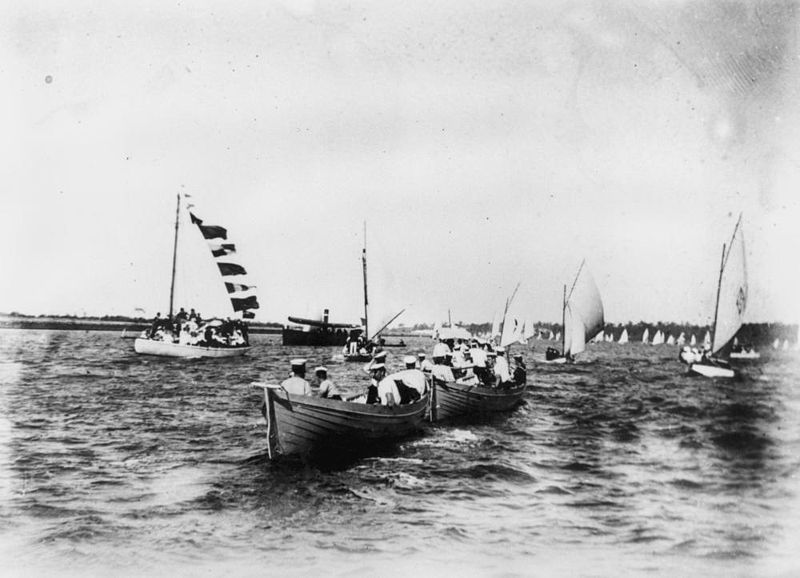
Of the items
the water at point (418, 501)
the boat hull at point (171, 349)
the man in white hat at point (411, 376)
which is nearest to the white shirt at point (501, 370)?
the water at point (418, 501)

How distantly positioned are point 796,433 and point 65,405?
15380 millimetres

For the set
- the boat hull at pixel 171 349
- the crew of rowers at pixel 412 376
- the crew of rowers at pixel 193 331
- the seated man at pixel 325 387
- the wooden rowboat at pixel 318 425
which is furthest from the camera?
the crew of rowers at pixel 193 331

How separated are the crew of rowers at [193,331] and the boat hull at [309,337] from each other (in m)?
22.2

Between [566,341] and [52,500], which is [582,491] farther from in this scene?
[566,341]

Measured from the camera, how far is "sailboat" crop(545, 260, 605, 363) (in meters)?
31.2

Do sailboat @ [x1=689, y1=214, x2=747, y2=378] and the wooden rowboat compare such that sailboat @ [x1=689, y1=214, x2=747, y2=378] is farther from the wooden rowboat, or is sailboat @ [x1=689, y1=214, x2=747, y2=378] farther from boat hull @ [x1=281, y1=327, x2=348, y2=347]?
boat hull @ [x1=281, y1=327, x2=348, y2=347]

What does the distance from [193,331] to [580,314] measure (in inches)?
871

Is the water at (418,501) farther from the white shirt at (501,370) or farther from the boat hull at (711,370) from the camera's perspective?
the boat hull at (711,370)

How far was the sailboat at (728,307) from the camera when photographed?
1033 cm

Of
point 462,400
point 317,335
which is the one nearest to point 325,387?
point 462,400

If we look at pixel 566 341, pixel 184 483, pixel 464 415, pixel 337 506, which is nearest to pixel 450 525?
pixel 337 506

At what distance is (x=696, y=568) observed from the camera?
20.4 feet

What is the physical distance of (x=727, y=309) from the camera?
16.4m

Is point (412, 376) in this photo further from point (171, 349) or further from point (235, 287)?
point (171, 349)
